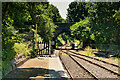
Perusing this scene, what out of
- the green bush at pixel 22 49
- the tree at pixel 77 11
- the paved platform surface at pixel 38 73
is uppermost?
the tree at pixel 77 11

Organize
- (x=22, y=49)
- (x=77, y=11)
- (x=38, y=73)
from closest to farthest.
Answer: (x=38, y=73) → (x=22, y=49) → (x=77, y=11)

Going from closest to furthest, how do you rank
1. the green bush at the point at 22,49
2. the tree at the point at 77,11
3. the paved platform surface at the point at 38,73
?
the paved platform surface at the point at 38,73 → the green bush at the point at 22,49 → the tree at the point at 77,11

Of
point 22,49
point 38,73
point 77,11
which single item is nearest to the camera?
point 38,73

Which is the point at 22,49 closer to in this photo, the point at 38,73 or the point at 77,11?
the point at 38,73

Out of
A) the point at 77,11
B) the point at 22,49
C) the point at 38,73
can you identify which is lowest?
the point at 38,73

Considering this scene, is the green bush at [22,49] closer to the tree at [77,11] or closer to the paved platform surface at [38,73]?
the paved platform surface at [38,73]

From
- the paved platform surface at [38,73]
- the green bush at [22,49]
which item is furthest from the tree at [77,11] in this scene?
the paved platform surface at [38,73]

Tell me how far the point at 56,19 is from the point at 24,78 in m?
54.5

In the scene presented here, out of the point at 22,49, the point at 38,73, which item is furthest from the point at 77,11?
the point at 38,73

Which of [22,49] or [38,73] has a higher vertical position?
[22,49]

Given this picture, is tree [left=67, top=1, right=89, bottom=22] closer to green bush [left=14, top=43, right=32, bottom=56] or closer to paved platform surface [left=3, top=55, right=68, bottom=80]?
green bush [left=14, top=43, right=32, bottom=56]

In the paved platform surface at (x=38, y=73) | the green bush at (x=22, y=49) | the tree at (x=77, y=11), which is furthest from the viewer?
the tree at (x=77, y=11)

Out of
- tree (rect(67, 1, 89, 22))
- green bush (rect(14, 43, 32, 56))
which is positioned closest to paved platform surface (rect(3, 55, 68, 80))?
green bush (rect(14, 43, 32, 56))

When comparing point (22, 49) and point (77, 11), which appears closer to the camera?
point (22, 49)
